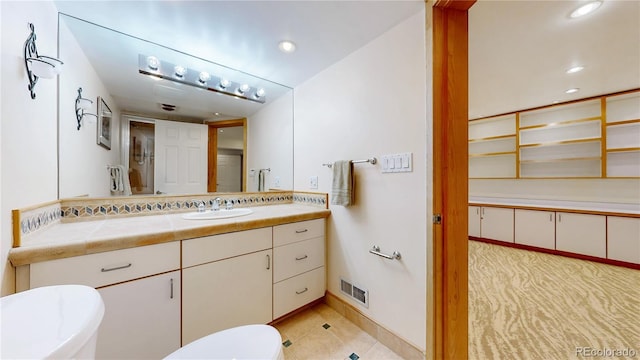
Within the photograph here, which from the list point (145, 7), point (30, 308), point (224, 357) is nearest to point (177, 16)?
point (145, 7)

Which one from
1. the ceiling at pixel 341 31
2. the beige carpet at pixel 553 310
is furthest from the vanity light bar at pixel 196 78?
the beige carpet at pixel 553 310

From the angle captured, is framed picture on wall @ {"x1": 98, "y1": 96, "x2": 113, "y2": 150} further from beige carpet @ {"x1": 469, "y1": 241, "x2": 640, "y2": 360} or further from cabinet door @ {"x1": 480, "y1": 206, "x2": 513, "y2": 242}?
cabinet door @ {"x1": 480, "y1": 206, "x2": 513, "y2": 242}

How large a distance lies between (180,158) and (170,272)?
1.02 m

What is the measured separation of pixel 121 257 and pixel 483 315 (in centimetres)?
246

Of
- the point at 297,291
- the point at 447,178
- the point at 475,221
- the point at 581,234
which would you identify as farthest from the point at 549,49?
the point at 297,291

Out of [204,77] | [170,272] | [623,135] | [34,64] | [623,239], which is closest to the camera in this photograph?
[34,64]

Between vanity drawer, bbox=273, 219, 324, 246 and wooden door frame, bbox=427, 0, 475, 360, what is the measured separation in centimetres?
91

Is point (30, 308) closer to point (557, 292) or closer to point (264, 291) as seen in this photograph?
point (264, 291)

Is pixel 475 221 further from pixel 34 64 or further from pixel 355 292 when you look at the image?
pixel 34 64

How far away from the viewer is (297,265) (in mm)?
1715

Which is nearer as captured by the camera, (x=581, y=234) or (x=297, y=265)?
(x=297, y=265)

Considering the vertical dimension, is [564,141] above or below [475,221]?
above

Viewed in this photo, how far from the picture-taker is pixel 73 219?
1.35 metres

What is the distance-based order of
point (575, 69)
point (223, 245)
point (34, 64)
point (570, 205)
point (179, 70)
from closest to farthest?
1. point (34, 64)
2. point (223, 245)
3. point (179, 70)
4. point (575, 69)
5. point (570, 205)
